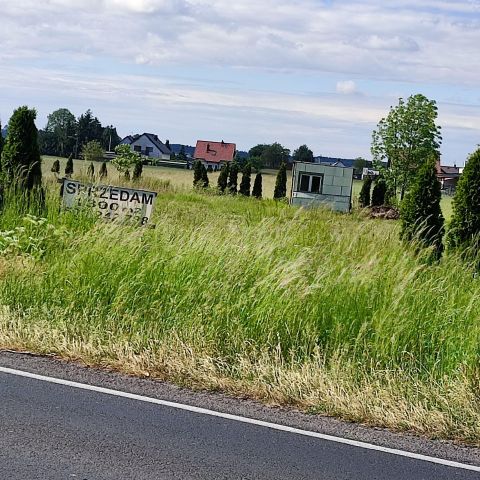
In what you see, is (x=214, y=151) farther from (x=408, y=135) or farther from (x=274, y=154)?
(x=408, y=135)

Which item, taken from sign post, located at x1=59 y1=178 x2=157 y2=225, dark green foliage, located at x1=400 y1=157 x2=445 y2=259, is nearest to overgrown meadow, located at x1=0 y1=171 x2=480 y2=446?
sign post, located at x1=59 y1=178 x2=157 y2=225

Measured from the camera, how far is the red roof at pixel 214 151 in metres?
107

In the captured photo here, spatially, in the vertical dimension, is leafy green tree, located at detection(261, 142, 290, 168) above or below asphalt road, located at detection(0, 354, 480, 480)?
above

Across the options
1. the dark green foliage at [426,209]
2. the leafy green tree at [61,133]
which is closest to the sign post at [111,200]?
the dark green foliage at [426,209]

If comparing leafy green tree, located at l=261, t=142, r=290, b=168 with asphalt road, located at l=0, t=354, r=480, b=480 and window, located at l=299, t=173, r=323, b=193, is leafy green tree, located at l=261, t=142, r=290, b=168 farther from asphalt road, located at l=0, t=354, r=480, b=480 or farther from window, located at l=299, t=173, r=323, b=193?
asphalt road, located at l=0, t=354, r=480, b=480

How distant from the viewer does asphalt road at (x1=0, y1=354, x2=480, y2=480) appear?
504 cm

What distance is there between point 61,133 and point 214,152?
95.5 feet

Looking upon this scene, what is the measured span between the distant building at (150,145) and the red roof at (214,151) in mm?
5895

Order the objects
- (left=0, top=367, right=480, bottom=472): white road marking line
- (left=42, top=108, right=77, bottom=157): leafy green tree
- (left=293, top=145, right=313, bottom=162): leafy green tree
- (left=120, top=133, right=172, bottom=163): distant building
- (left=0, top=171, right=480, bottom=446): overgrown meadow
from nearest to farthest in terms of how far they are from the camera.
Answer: (left=0, top=367, right=480, bottom=472): white road marking line
(left=0, top=171, right=480, bottom=446): overgrown meadow
(left=42, top=108, right=77, bottom=157): leafy green tree
(left=293, top=145, right=313, bottom=162): leafy green tree
(left=120, top=133, right=172, bottom=163): distant building

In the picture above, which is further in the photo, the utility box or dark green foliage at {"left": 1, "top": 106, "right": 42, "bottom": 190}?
the utility box

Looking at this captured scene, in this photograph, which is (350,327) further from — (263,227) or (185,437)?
(263,227)

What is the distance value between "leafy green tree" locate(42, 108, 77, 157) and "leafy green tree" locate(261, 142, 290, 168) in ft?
106

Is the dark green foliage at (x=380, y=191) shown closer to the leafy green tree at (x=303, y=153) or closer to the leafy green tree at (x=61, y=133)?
the leafy green tree at (x=61, y=133)

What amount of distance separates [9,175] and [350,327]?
9955 millimetres
